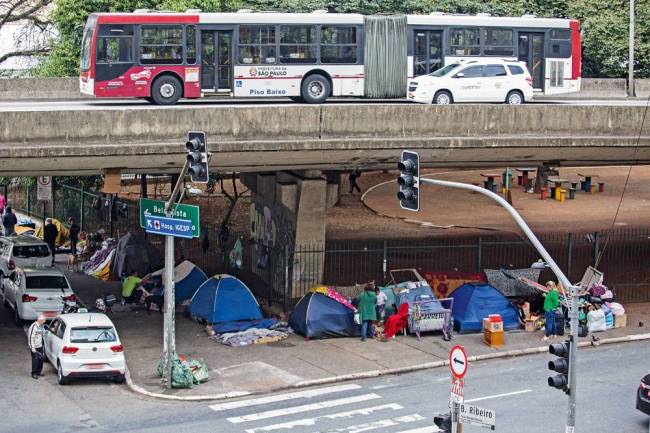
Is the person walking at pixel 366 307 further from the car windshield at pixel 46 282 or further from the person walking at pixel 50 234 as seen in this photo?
the person walking at pixel 50 234

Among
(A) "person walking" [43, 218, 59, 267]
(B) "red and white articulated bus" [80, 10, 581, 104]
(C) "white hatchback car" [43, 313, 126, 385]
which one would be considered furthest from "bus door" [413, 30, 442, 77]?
(C) "white hatchback car" [43, 313, 126, 385]

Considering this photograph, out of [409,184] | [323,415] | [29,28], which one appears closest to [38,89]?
[29,28]

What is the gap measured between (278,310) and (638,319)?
9.36 m

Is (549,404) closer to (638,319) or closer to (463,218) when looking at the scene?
(638,319)

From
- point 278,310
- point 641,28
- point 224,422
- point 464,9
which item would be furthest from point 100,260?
point 641,28

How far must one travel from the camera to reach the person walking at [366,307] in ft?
92.8

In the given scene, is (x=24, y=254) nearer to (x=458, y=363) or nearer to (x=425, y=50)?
(x=425, y=50)

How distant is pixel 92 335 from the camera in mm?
24344

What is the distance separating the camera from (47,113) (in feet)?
85.9

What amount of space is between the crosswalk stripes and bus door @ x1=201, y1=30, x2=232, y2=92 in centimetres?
1270

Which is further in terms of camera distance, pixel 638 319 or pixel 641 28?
pixel 641 28

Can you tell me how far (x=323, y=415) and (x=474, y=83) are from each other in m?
14.4

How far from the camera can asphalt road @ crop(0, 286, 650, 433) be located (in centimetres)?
2195

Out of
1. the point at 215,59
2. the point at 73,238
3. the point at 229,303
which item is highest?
the point at 215,59
